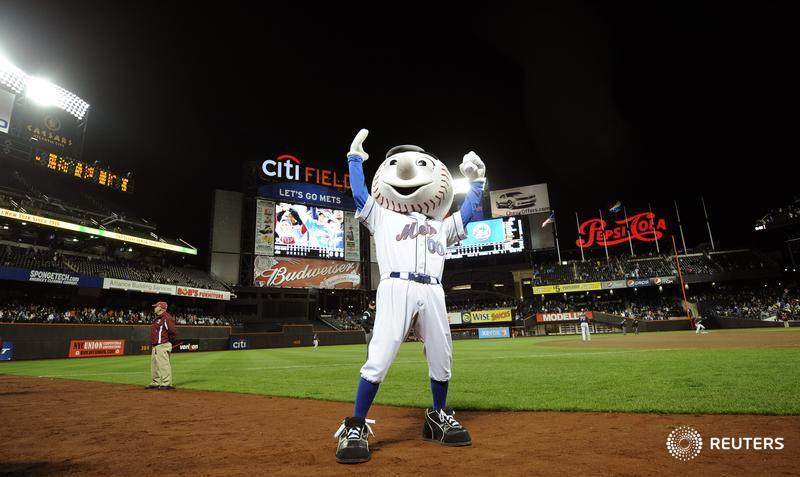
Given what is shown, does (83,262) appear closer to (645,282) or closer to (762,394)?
(762,394)

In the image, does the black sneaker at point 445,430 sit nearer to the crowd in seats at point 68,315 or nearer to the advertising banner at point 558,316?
the crowd in seats at point 68,315

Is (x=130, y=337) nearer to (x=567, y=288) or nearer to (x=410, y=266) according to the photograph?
(x=410, y=266)

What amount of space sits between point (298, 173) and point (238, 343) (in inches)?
770

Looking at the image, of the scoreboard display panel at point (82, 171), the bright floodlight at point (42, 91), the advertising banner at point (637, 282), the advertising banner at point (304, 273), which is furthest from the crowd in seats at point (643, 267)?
the bright floodlight at point (42, 91)

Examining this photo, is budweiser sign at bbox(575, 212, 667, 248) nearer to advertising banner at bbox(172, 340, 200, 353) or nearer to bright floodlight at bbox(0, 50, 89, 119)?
advertising banner at bbox(172, 340, 200, 353)

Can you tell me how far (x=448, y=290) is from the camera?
46438 millimetres

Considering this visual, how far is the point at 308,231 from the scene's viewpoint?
4069 cm

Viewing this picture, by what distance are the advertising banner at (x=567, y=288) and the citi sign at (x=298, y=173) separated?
22687mm

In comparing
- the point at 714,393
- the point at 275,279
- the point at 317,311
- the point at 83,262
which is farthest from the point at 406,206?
the point at 317,311

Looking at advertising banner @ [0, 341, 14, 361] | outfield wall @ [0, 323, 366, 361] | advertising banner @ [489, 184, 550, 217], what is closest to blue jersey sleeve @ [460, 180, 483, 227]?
outfield wall @ [0, 323, 366, 361]

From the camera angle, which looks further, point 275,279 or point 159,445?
point 275,279

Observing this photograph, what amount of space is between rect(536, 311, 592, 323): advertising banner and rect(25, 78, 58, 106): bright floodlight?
139 feet

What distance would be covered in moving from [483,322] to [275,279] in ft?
66.9

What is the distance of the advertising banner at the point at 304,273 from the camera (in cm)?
3812
